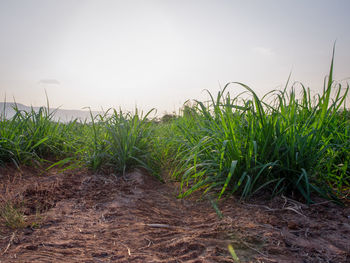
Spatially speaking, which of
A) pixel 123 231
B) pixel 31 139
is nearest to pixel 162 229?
pixel 123 231

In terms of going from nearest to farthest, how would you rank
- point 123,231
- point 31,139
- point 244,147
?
point 123,231
point 244,147
point 31,139

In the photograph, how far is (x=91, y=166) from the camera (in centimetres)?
268

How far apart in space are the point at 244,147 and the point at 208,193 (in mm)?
476

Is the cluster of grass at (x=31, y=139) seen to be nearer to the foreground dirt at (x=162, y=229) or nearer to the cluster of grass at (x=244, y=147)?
the cluster of grass at (x=244, y=147)

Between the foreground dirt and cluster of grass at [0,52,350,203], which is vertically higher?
cluster of grass at [0,52,350,203]

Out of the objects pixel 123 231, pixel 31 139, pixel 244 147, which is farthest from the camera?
pixel 31 139

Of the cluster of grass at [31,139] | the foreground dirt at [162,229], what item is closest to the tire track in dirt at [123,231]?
the foreground dirt at [162,229]

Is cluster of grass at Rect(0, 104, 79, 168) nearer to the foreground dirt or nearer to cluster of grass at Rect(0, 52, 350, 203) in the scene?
cluster of grass at Rect(0, 52, 350, 203)

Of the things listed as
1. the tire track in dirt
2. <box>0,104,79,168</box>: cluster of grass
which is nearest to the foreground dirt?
the tire track in dirt

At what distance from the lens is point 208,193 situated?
2078mm

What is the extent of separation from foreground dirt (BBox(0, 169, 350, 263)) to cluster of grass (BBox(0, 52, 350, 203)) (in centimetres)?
20

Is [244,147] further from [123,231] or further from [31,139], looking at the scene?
[31,139]

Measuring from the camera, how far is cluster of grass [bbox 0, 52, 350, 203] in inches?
71.4

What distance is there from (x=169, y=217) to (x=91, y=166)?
4.30 ft
